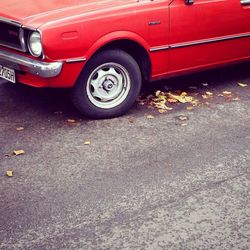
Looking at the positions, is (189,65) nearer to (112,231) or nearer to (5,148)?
(5,148)

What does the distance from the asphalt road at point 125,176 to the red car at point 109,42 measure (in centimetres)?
39

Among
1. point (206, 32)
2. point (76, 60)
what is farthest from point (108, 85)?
point (206, 32)

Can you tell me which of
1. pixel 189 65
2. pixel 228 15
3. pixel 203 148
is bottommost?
pixel 203 148

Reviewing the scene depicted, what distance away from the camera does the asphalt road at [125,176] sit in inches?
124

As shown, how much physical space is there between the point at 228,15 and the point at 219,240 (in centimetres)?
310

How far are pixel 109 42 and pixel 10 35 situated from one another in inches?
39.2

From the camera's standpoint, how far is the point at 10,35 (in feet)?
Result: 15.6

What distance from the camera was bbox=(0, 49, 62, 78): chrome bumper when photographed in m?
4.43

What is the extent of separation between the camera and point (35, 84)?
184 inches

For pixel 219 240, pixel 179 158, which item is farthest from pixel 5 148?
pixel 219 240

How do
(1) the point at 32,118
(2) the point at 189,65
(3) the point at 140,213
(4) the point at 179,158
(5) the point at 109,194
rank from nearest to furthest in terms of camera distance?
1. (3) the point at 140,213
2. (5) the point at 109,194
3. (4) the point at 179,158
4. (1) the point at 32,118
5. (2) the point at 189,65

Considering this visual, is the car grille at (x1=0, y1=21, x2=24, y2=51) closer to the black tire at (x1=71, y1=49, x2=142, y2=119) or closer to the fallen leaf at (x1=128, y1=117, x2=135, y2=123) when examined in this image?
the black tire at (x1=71, y1=49, x2=142, y2=119)

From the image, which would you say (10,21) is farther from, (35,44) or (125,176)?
(125,176)

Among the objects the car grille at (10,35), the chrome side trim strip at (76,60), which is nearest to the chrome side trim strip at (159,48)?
the chrome side trim strip at (76,60)
